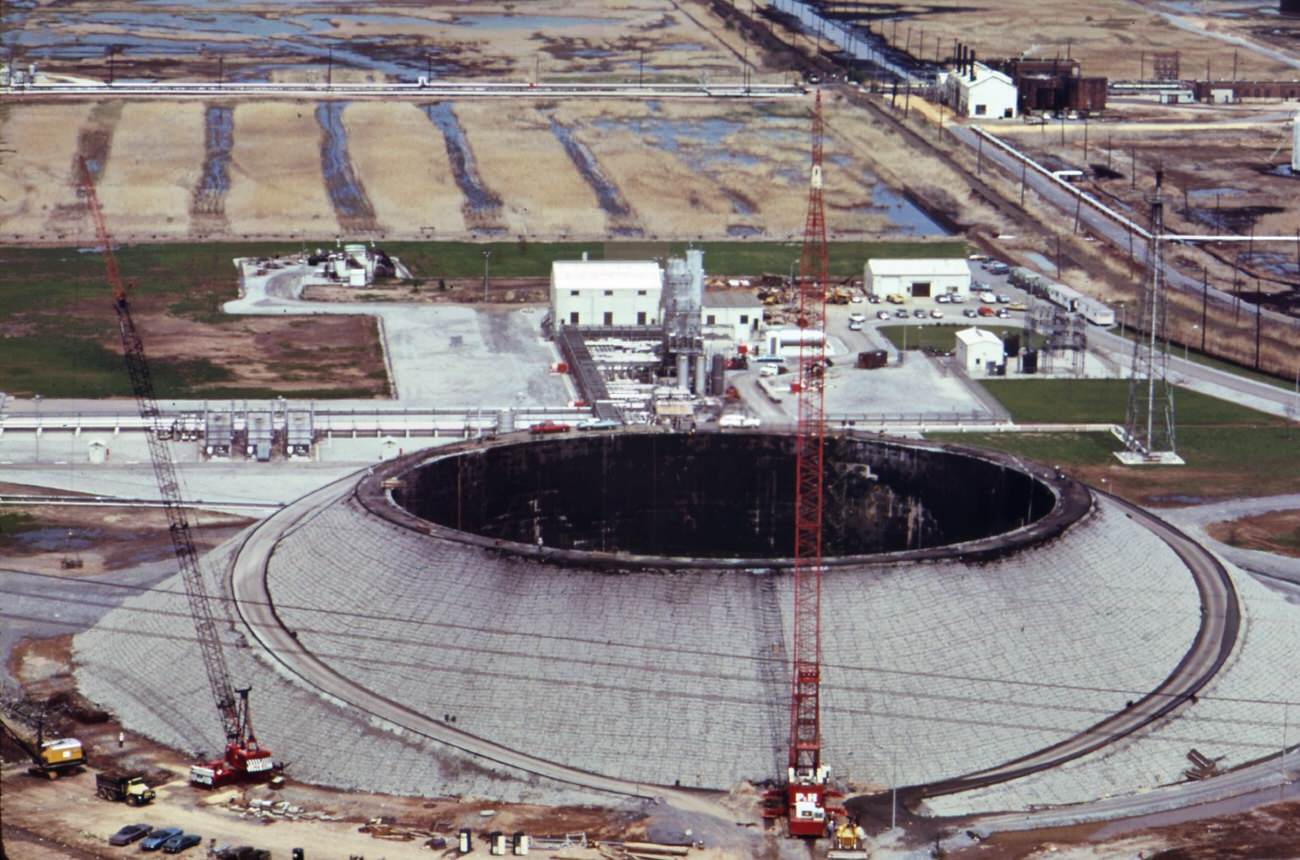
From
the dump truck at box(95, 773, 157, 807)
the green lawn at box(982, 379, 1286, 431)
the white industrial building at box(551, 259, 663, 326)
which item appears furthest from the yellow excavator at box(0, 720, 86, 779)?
the white industrial building at box(551, 259, 663, 326)

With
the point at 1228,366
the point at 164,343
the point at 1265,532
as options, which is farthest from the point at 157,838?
the point at 1228,366

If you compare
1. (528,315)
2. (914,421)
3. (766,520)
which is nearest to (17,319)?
(528,315)

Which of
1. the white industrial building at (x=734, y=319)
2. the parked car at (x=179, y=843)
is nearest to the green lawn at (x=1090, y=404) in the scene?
the white industrial building at (x=734, y=319)

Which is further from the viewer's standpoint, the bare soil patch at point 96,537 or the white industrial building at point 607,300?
the white industrial building at point 607,300

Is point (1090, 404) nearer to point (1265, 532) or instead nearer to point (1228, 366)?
point (1228, 366)

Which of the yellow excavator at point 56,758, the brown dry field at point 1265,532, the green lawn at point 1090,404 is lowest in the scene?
the brown dry field at point 1265,532

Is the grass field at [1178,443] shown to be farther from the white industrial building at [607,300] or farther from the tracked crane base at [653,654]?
the tracked crane base at [653,654]

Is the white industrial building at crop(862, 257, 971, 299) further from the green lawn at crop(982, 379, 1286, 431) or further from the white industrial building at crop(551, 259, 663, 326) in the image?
the green lawn at crop(982, 379, 1286, 431)
